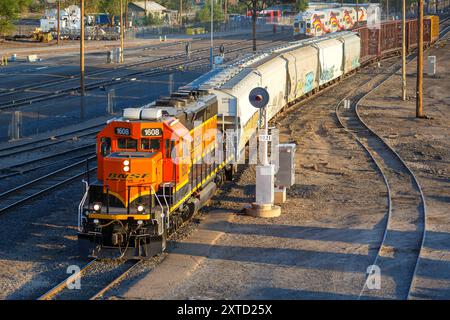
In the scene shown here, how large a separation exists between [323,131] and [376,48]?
1566 inches

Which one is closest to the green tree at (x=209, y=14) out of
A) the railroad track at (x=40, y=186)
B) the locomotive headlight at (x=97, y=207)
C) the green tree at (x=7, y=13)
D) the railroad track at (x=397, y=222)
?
the green tree at (x=7, y=13)

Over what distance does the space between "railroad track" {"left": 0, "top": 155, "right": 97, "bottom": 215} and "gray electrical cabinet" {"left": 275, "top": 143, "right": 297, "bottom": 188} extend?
6050 millimetres

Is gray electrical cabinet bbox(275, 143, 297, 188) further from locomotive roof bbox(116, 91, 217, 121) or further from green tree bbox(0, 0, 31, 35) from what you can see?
green tree bbox(0, 0, 31, 35)

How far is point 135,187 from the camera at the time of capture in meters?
19.8

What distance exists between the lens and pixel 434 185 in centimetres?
2920

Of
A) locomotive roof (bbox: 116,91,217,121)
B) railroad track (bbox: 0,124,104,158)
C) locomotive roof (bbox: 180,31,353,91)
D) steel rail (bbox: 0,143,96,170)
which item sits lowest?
steel rail (bbox: 0,143,96,170)

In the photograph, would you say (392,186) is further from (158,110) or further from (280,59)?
(280,59)

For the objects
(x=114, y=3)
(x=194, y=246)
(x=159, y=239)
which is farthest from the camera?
(x=114, y=3)

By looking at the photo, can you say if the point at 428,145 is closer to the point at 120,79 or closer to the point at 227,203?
the point at 227,203

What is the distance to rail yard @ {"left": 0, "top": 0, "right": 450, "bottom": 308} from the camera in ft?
61.0

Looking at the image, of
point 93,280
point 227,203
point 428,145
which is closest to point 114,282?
point 93,280

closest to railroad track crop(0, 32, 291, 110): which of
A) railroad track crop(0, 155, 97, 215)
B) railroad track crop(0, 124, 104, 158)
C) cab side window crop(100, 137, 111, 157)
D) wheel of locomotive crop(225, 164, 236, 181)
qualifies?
railroad track crop(0, 124, 104, 158)

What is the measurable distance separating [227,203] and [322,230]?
4.12m
